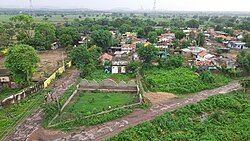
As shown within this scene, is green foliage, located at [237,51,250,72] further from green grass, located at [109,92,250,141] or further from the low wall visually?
the low wall

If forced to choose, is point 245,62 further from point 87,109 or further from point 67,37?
point 67,37

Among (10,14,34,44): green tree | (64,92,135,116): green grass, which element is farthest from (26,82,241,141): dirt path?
(10,14,34,44): green tree

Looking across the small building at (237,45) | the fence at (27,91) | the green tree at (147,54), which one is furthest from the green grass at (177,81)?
the small building at (237,45)

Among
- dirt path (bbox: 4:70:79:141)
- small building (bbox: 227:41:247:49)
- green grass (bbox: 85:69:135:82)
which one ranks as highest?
small building (bbox: 227:41:247:49)

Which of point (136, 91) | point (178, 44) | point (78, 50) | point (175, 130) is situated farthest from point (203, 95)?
point (178, 44)

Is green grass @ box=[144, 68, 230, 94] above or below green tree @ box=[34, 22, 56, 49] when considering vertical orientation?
below

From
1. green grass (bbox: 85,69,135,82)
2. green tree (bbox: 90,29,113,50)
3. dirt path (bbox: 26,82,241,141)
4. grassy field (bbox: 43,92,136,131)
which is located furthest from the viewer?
green tree (bbox: 90,29,113,50)

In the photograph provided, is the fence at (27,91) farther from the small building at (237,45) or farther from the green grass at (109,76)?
the small building at (237,45)
